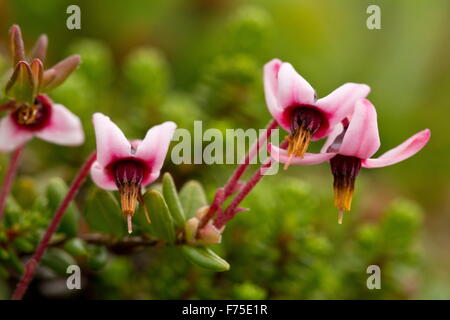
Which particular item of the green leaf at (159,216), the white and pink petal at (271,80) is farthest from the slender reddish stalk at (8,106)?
the white and pink petal at (271,80)

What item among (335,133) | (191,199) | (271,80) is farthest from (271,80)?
(191,199)

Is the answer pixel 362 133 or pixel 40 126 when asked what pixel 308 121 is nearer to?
pixel 362 133

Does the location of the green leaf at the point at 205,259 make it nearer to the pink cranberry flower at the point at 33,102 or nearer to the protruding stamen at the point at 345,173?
the protruding stamen at the point at 345,173

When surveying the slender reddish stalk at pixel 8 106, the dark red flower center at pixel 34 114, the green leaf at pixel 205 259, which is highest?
the dark red flower center at pixel 34 114

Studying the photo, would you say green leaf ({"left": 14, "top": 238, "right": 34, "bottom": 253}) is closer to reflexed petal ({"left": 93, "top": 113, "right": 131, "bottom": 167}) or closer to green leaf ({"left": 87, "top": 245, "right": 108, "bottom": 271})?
green leaf ({"left": 87, "top": 245, "right": 108, "bottom": 271})

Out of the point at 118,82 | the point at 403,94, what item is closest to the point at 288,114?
the point at 118,82

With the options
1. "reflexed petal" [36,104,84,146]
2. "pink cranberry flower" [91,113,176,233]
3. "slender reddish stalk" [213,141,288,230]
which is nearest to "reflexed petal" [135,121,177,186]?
"pink cranberry flower" [91,113,176,233]
